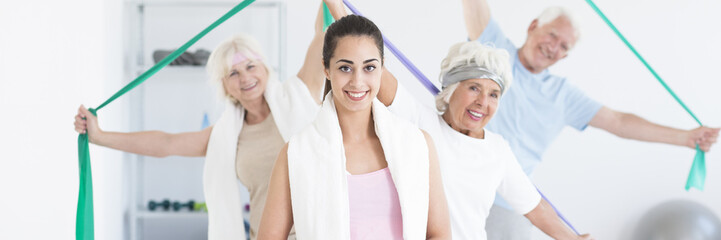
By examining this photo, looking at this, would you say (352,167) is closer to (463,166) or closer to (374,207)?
(374,207)

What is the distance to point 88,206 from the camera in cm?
222

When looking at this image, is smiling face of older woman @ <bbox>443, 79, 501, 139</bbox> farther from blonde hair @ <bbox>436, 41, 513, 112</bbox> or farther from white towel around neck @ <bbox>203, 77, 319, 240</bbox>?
white towel around neck @ <bbox>203, 77, 319, 240</bbox>

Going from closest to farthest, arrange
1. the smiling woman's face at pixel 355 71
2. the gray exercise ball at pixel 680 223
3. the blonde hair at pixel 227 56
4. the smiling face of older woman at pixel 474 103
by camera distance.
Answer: the smiling woman's face at pixel 355 71 → the smiling face of older woman at pixel 474 103 → the blonde hair at pixel 227 56 → the gray exercise ball at pixel 680 223

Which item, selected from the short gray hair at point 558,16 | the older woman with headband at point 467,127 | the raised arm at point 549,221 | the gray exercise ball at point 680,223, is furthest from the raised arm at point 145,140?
the gray exercise ball at point 680,223

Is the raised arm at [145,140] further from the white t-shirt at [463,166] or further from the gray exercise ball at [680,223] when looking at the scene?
the gray exercise ball at [680,223]

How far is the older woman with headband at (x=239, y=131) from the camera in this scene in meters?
2.33

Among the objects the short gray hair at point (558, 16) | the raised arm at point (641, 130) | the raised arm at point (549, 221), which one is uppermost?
the short gray hair at point (558, 16)

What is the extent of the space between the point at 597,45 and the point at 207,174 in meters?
2.80

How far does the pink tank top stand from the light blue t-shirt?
1587 mm

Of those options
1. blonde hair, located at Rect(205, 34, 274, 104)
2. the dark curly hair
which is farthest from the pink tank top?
blonde hair, located at Rect(205, 34, 274, 104)

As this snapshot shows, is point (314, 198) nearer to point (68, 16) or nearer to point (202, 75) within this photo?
point (68, 16)

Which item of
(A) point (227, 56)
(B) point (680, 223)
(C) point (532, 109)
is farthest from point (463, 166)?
(B) point (680, 223)

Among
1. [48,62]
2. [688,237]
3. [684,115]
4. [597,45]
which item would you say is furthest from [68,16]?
[684,115]

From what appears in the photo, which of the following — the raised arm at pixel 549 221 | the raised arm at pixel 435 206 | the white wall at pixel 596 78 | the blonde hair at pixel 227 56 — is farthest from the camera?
the white wall at pixel 596 78
